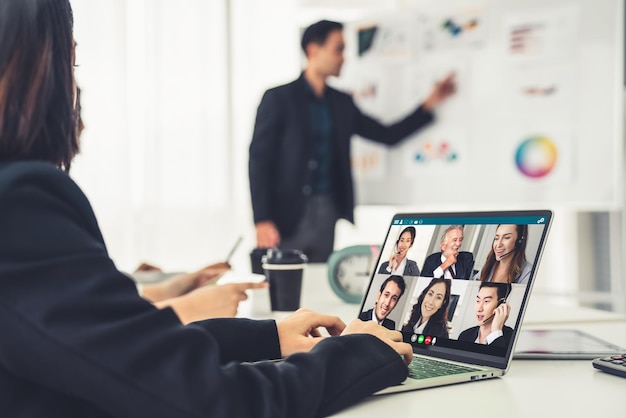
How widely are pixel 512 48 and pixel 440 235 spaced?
2.15m

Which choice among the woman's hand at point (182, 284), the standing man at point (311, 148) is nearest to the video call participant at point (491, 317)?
the woman's hand at point (182, 284)

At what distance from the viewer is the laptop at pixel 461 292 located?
0.75 meters

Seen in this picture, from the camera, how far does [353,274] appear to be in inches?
56.4

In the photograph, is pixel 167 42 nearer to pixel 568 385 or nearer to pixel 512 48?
pixel 512 48

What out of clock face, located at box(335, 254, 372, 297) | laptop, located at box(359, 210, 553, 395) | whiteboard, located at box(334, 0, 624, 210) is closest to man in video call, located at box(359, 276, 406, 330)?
laptop, located at box(359, 210, 553, 395)

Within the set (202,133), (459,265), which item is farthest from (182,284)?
(202,133)

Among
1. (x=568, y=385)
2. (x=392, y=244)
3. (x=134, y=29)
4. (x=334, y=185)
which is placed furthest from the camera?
(x=134, y=29)

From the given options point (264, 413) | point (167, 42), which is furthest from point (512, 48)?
point (264, 413)

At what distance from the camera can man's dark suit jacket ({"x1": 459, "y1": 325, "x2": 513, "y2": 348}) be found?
738 mm

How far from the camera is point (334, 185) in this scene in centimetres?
306

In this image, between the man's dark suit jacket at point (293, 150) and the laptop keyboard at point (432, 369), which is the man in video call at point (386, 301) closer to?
the laptop keyboard at point (432, 369)

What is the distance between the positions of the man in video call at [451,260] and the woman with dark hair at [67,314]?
0.86 ft

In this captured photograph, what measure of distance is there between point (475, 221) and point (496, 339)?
16 centimetres

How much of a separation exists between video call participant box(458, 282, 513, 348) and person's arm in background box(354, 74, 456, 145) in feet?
7.48
